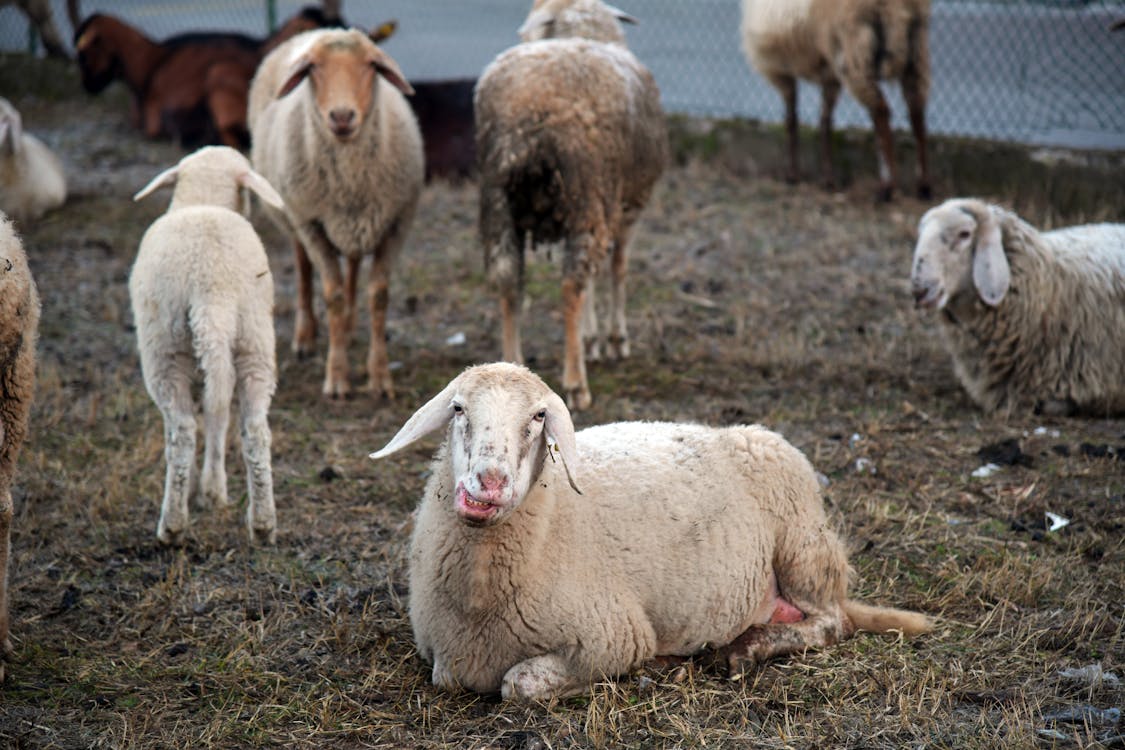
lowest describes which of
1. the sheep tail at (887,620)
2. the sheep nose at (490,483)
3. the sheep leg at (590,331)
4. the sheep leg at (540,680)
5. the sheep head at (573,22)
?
the sheep tail at (887,620)

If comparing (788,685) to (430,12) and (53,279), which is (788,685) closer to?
(53,279)

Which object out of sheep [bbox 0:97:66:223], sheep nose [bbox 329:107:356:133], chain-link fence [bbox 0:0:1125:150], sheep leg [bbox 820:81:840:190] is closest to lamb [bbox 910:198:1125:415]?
sheep nose [bbox 329:107:356:133]

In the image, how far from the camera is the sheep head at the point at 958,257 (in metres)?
5.86

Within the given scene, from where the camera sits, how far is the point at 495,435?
329 cm

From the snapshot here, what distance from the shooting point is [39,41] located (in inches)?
543

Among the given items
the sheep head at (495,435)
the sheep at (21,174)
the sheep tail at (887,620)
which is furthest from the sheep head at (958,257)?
the sheep at (21,174)

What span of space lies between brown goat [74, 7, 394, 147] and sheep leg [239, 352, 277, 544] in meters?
6.36

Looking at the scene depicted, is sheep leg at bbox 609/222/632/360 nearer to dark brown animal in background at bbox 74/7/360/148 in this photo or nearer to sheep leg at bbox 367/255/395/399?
sheep leg at bbox 367/255/395/399

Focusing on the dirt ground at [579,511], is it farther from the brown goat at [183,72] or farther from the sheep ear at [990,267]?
the brown goat at [183,72]

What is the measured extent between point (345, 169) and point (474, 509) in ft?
11.0

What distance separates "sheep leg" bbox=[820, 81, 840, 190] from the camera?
31.5 feet

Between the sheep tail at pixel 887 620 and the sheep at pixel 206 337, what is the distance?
6.88 feet

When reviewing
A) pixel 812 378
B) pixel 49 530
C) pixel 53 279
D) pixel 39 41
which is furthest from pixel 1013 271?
pixel 39 41

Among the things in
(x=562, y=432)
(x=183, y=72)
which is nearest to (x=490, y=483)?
(x=562, y=432)
